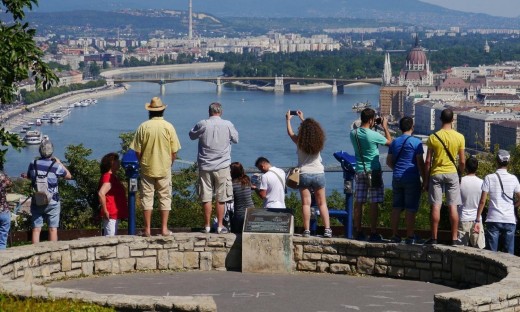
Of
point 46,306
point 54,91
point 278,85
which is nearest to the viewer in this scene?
point 46,306

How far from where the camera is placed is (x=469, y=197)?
679cm

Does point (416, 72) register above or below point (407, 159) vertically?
below

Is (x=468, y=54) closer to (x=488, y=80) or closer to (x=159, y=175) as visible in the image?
(x=488, y=80)

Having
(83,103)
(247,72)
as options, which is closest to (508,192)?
(83,103)

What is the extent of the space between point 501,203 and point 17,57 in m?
2.66

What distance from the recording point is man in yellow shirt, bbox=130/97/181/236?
6.95m

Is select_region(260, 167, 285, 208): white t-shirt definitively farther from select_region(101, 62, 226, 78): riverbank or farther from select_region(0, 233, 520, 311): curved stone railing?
select_region(101, 62, 226, 78): riverbank

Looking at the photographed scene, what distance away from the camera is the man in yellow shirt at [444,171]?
6621 mm

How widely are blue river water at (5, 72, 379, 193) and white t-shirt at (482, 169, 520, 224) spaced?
28.6 meters

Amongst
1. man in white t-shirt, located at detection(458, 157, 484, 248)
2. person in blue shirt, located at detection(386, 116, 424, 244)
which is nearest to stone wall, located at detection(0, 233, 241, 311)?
person in blue shirt, located at detection(386, 116, 424, 244)

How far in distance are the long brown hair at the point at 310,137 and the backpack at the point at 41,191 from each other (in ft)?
4.24

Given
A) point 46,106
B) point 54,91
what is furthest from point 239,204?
point 54,91

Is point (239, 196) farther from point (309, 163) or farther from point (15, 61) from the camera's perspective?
point (15, 61)

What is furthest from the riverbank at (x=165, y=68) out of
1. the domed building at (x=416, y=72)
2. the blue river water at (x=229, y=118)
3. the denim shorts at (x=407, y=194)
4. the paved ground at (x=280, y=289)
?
the paved ground at (x=280, y=289)
